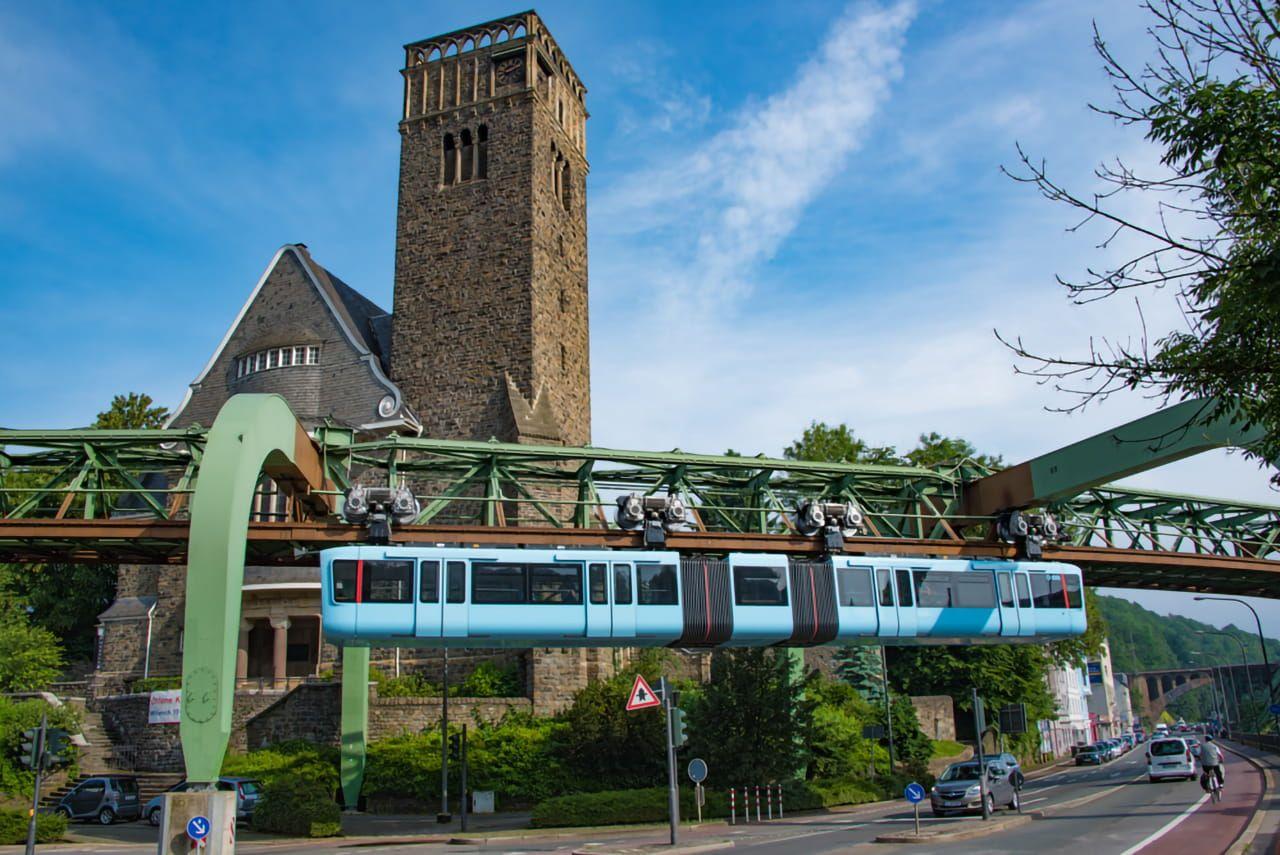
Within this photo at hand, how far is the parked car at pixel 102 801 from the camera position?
32219mm

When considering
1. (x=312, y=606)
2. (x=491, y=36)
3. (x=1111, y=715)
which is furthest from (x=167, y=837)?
(x=1111, y=715)

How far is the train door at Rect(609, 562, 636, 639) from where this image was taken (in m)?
21.0

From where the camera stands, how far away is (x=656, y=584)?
2156 centimetres

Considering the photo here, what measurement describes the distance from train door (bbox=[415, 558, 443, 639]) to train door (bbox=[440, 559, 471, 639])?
0.14 m

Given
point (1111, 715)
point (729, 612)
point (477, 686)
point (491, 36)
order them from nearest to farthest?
point (729, 612) → point (477, 686) → point (491, 36) → point (1111, 715)

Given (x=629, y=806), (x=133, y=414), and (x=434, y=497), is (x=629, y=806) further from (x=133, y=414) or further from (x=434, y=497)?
(x=133, y=414)

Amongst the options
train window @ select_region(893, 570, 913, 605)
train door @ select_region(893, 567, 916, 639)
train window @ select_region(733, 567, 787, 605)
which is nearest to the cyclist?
train door @ select_region(893, 567, 916, 639)

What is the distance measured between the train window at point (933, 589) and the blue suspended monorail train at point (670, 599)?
0.03 m

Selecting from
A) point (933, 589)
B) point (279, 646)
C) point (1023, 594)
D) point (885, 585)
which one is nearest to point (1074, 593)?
point (1023, 594)

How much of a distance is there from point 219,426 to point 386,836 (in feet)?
41.1

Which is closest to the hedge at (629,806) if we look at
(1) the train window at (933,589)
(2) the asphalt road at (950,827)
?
(2) the asphalt road at (950,827)

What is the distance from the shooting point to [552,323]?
4609cm

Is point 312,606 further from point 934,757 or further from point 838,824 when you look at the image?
point 934,757

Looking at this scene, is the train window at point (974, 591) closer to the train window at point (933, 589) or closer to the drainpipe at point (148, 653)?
the train window at point (933, 589)
